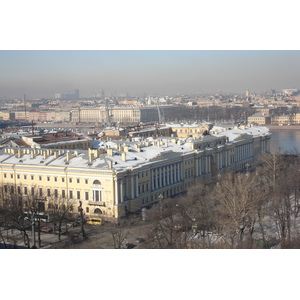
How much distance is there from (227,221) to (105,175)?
2495 mm

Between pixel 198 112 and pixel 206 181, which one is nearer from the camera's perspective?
pixel 206 181

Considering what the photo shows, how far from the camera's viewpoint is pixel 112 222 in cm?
829

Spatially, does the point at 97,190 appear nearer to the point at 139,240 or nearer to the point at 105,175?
the point at 105,175

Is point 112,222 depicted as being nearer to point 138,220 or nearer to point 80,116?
point 138,220

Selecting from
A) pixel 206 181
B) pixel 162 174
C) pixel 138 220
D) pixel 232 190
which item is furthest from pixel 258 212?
pixel 206 181

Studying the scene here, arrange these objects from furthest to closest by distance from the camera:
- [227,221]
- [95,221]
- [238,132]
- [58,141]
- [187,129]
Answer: [187,129] < [238,132] < [58,141] < [95,221] < [227,221]

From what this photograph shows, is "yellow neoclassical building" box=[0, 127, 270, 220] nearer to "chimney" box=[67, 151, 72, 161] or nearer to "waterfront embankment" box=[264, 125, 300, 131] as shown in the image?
"chimney" box=[67, 151, 72, 161]

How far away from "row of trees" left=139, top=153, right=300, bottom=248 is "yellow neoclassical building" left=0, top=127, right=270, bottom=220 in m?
0.57

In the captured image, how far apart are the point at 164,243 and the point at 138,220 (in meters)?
1.86

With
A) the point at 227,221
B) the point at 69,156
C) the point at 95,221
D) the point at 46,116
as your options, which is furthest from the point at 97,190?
the point at 46,116

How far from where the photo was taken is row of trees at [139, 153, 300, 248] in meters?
6.39

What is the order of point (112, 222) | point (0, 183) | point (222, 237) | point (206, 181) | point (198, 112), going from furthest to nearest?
point (198, 112) < point (206, 181) < point (0, 183) < point (112, 222) < point (222, 237)

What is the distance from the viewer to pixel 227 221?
6.74 m

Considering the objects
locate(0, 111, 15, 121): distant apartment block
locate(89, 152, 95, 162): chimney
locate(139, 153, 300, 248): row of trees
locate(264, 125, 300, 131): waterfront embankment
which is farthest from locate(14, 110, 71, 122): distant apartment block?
locate(139, 153, 300, 248): row of trees
